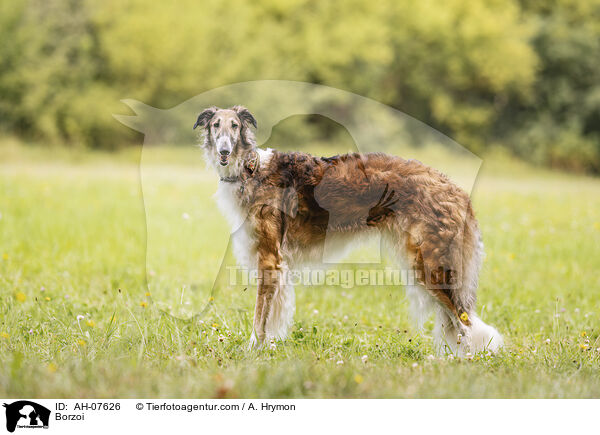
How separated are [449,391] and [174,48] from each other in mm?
20818

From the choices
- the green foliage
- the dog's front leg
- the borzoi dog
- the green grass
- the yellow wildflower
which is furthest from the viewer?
the green foliage

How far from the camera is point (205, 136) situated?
4.09 meters

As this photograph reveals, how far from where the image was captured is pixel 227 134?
3.92 metres

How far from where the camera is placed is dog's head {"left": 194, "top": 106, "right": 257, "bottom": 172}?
3.91 metres

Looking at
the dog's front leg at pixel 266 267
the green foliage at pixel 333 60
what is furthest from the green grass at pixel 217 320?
the green foliage at pixel 333 60

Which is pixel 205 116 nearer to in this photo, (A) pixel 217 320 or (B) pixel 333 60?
(A) pixel 217 320

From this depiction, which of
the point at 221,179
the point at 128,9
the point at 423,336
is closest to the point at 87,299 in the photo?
the point at 221,179

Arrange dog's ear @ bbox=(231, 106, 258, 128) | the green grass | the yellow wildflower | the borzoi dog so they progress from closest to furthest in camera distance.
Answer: the green grass → the borzoi dog → dog's ear @ bbox=(231, 106, 258, 128) → the yellow wildflower

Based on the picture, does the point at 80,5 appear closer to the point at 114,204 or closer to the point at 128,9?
the point at 128,9

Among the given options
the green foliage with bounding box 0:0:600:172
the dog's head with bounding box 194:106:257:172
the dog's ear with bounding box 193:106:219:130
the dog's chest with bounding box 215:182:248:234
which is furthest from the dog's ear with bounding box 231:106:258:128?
the green foliage with bounding box 0:0:600:172

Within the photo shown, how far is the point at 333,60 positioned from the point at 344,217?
2175cm
